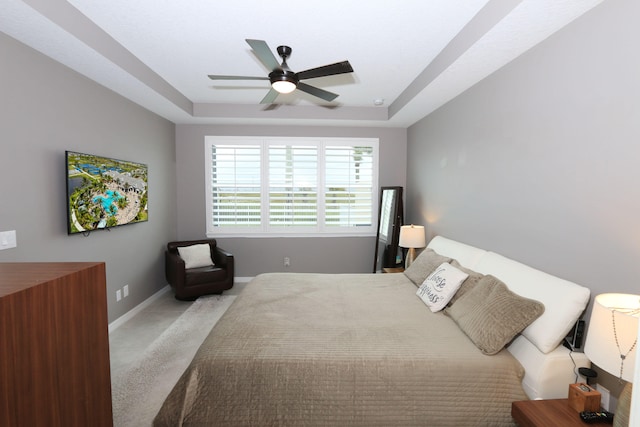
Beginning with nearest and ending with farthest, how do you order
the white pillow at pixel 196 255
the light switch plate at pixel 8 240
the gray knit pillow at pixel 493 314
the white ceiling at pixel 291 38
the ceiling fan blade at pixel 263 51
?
the gray knit pillow at pixel 493 314 < the ceiling fan blade at pixel 263 51 < the white ceiling at pixel 291 38 < the light switch plate at pixel 8 240 < the white pillow at pixel 196 255

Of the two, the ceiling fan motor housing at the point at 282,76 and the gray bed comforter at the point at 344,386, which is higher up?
the ceiling fan motor housing at the point at 282,76

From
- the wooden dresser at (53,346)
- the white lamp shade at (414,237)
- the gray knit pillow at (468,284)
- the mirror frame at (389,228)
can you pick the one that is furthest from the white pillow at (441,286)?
the wooden dresser at (53,346)

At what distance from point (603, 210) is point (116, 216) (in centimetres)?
407

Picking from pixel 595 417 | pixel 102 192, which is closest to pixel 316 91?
pixel 102 192

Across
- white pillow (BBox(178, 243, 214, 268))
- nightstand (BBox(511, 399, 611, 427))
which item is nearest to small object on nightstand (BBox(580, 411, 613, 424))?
nightstand (BBox(511, 399, 611, 427))

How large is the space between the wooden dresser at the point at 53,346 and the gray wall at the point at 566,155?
7.98 ft

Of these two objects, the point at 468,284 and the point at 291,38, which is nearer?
the point at 468,284

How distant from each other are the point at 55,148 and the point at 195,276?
2.08 m

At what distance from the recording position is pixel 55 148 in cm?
256

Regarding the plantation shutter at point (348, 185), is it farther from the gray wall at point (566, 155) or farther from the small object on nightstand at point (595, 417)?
the small object on nightstand at point (595, 417)

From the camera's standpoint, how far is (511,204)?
2418 mm

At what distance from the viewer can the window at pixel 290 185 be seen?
479 cm

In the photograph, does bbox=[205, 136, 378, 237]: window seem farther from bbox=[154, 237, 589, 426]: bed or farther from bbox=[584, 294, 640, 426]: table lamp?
bbox=[584, 294, 640, 426]: table lamp

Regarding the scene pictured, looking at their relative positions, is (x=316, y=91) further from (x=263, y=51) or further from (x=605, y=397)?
(x=605, y=397)
